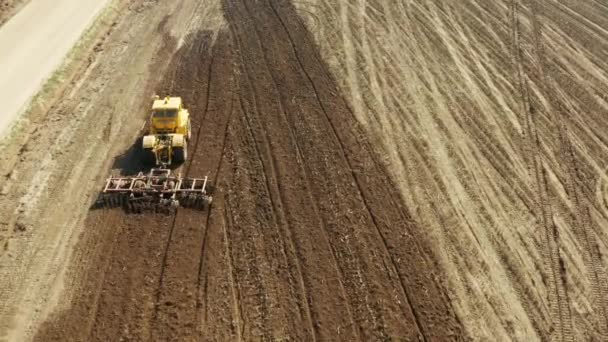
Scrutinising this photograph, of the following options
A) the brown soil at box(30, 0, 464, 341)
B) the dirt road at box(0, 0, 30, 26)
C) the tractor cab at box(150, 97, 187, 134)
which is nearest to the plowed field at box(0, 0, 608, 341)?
the brown soil at box(30, 0, 464, 341)

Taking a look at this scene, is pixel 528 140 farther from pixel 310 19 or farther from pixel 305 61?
pixel 310 19

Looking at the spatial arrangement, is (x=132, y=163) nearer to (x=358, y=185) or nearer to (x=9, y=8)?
(x=358, y=185)

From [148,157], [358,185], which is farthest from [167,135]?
[358,185]

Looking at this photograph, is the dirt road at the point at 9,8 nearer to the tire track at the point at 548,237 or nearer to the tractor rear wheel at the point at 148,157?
the tractor rear wheel at the point at 148,157

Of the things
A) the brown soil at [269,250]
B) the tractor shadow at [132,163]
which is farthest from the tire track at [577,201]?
the tractor shadow at [132,163]

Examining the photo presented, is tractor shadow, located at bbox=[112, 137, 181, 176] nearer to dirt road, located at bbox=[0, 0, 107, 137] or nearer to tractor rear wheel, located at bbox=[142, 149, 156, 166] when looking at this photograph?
tractor rear wheel, located at bbox=[142, 149, 156, 166]

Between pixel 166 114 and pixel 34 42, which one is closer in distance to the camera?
pixel 166 114
